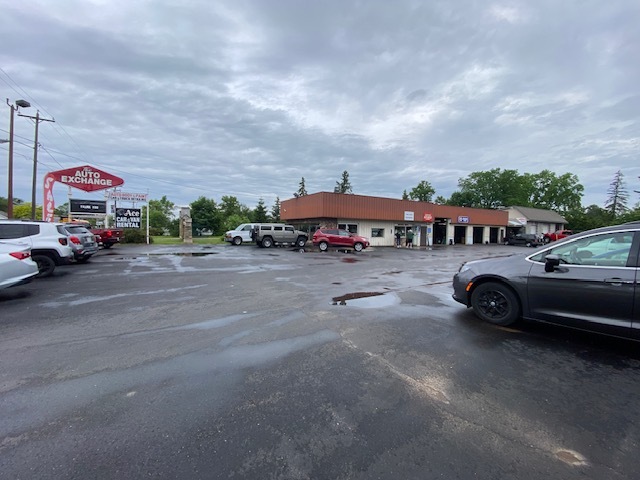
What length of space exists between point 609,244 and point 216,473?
216 inches

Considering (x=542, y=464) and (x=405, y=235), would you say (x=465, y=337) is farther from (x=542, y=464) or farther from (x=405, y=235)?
(x=405, y=235)

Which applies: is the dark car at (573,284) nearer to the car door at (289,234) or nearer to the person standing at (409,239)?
the car door at (289,234)

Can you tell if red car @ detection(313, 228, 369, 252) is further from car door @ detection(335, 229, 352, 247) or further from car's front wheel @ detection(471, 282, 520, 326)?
car's front wheel @ detection(471, 282, 520, 326)

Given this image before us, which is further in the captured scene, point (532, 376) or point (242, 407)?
point (532, 376)

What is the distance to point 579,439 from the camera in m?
2.38

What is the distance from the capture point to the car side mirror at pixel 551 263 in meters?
4.35

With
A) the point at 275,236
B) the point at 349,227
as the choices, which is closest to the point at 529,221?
the point at 349,227

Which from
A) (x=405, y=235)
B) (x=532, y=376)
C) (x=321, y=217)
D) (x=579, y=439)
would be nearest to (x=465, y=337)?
(x=532, y=376)

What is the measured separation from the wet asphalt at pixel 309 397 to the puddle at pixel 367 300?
63cm

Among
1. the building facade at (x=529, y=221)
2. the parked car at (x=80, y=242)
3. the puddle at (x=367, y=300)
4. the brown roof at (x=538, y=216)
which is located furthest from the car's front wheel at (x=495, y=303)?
the brown roof at (x=538, y=216)

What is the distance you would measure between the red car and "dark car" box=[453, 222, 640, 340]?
17657 mm

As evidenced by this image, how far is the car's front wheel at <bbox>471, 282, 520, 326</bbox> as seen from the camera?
486cm

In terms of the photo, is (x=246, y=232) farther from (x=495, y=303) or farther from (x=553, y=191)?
(x=553, y=191)

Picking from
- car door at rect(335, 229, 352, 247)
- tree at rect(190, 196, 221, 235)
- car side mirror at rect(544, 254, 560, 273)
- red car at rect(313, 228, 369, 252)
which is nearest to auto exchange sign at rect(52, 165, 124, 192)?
red car at rect(313, 228, 369, 252)
